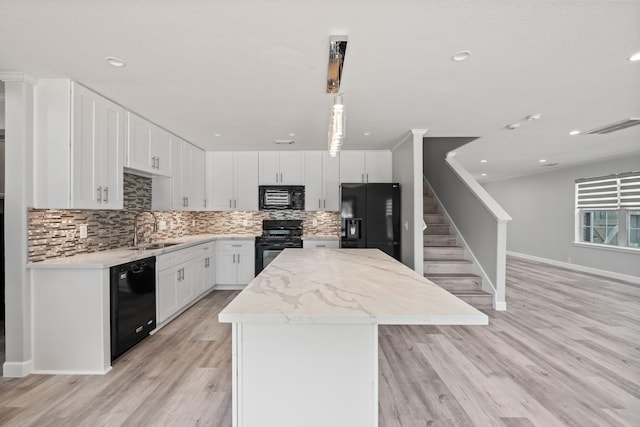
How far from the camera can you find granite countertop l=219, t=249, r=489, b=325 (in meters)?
1.22

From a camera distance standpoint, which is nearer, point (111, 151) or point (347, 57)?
point (347, 57)

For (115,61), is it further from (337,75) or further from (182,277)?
(182,277)

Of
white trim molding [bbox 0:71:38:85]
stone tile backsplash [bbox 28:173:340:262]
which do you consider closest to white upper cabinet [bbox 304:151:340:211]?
stone tile backsplash [bbox 28:173:340:262]

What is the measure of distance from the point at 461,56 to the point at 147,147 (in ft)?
10.8

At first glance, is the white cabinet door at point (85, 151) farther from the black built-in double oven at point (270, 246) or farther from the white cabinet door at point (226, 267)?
the black built-in double oven at point (270, 246)

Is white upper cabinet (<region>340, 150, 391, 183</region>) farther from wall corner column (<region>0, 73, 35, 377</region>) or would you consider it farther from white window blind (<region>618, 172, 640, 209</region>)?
white window blind (<region>618, 172, 640, 209</region>)

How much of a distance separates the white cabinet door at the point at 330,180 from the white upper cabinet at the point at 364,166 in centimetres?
9

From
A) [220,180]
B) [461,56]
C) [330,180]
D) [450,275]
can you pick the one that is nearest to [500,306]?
[450,275]

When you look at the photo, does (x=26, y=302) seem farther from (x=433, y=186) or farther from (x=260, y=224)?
(x=433, y=186)

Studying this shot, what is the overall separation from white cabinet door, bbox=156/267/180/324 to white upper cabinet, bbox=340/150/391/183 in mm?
2890

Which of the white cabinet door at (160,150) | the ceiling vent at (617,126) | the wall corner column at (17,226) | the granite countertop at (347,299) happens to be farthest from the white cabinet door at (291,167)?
the ceiling vent at (617,126)

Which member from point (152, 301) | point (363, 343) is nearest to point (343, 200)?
point (152, 301)

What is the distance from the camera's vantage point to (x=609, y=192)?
599 cm

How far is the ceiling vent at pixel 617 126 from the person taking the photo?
349 cm
